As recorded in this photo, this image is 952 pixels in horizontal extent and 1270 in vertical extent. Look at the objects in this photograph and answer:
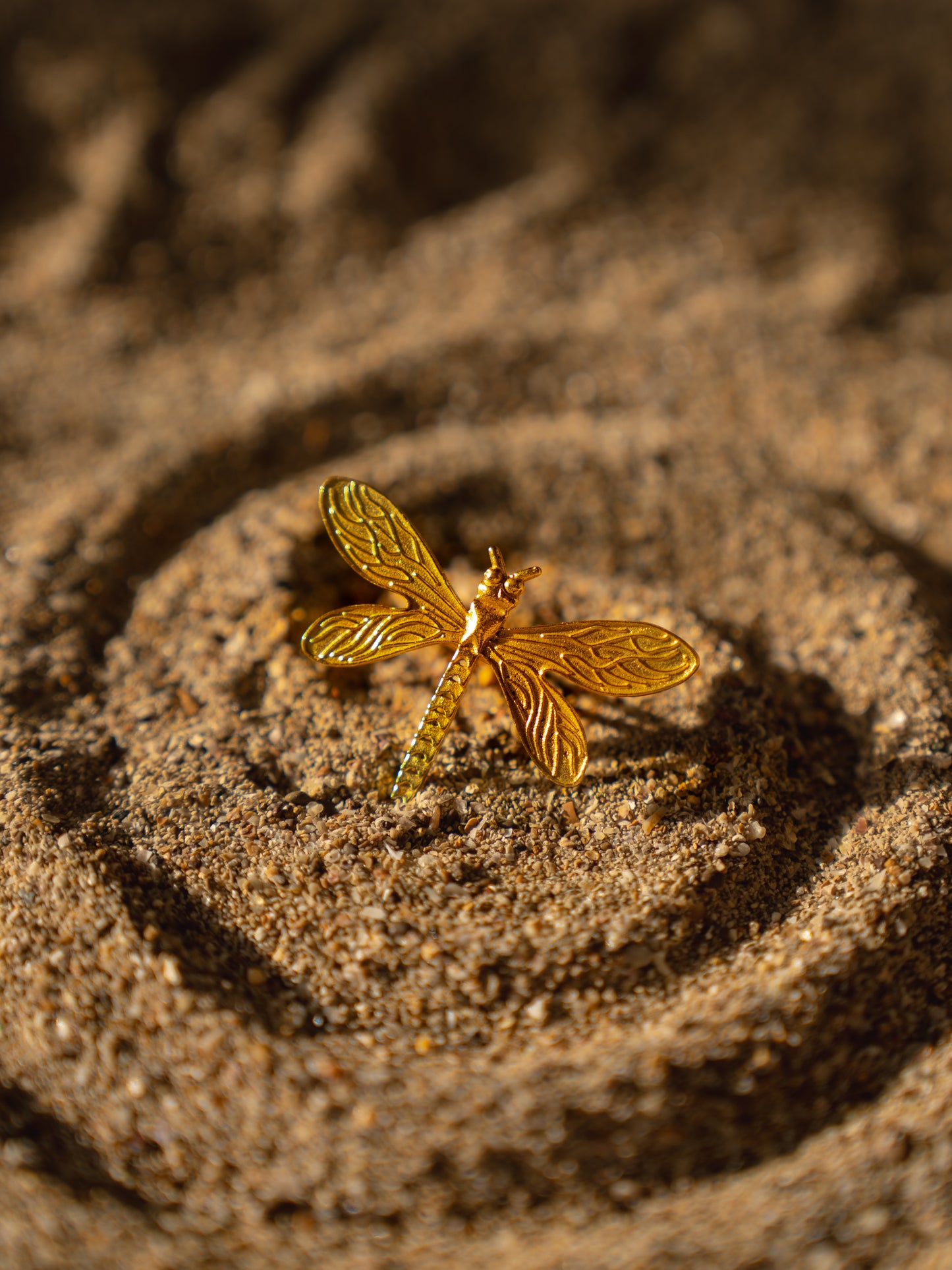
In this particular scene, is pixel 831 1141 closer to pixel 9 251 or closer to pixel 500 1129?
pixel 500 1129

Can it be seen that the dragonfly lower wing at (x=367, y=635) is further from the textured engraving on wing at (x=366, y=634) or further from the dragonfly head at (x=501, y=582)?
the dragonfly head at (x=501, y=582)

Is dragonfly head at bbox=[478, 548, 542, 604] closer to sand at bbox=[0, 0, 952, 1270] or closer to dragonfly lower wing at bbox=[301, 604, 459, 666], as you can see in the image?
dragonfly lower wing at bbox=[301, 604, 459, 666]

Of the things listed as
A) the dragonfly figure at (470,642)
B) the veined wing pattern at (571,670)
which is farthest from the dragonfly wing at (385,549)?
the veined wing pattern at (571,670)

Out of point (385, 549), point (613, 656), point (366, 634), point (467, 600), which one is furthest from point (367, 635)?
point (613, 656)

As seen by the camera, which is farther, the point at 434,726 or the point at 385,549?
the point at 385,549

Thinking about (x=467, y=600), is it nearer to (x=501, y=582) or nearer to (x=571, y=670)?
(x=501, y=582)

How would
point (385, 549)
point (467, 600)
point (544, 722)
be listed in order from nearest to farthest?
point (544, 722) < point (385, 549) < point (467, 600)

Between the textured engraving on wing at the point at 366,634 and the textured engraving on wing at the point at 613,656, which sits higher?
the textured engraving on wing at the point at 366,634

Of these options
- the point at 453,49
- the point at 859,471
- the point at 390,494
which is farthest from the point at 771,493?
the point at 453,49
